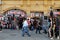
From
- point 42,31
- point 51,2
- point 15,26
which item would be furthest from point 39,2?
point 42,31

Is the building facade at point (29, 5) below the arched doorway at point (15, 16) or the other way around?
Result: the other way around

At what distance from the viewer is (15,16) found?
32469 mm

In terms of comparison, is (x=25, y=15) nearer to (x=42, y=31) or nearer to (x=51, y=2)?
(x=51, y=2)

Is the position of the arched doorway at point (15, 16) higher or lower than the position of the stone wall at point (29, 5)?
lower

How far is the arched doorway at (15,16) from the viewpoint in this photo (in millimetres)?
30594

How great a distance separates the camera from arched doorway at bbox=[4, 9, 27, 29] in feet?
100

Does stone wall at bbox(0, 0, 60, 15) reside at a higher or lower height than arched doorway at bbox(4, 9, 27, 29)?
higher

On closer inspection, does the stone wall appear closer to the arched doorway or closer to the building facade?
the building facade

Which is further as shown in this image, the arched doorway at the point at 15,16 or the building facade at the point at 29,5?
the building facade at the point at 29,5

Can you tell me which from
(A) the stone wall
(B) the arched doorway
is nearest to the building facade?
(A) the stone wall

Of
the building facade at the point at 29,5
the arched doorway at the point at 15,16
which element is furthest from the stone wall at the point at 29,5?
the arched doorway at the point at 15,16

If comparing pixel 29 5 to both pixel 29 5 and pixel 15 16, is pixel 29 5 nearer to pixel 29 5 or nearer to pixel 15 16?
pixel 29 5

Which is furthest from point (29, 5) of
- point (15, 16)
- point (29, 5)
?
point (15, 16)

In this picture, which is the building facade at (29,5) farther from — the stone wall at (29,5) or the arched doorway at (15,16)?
the arched doorway at (15,16)
